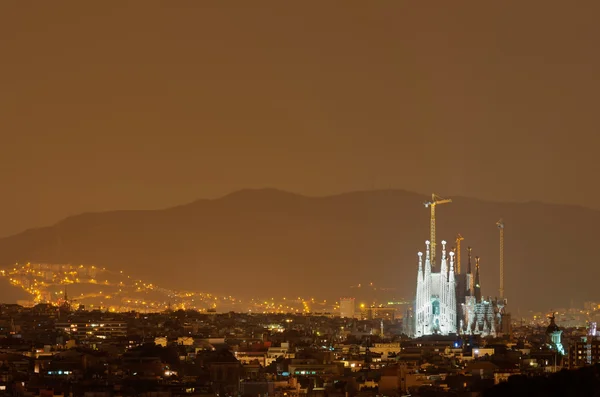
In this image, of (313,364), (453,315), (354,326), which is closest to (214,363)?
(313,364)

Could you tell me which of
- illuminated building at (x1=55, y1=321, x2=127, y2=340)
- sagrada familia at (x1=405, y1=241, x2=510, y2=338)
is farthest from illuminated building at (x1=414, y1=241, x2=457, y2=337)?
illuminated building at (x1=55, y1=321, x2=127, y2=340)

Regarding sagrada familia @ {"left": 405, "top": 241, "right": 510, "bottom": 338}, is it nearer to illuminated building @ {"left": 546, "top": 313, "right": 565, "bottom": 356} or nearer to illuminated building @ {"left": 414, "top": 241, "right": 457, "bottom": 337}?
illuminated building @ {"left": 414, "top": 241, "right": 457, "bottom": 337}

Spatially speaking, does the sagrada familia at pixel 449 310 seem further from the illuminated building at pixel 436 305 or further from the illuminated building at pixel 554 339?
the illuminated building at pixel 554 339

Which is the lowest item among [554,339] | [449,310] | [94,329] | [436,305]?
[554,339]

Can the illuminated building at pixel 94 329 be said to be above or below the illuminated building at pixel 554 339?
above

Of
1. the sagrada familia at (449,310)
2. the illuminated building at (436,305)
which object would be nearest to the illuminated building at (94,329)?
the illuminated building at (436,305)

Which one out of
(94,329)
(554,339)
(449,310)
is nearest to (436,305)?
(449,310)

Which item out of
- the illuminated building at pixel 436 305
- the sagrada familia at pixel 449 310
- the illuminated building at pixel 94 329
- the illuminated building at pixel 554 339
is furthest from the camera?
the illuminated building at pixel 436 305

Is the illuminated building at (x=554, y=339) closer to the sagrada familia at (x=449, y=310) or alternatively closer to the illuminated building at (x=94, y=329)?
the sagrada familia at (x=449, y=310)

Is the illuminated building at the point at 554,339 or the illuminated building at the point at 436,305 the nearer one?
the illuminated building at the point at 554,339

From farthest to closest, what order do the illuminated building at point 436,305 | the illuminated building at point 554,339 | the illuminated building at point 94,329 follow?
the illuminated building at point 436,305 < the illuminated building at point 94,329 < the illuminated building at point 554,339

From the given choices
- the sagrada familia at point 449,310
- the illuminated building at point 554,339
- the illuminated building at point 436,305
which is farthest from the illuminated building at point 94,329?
the illuminated building at point 554,339

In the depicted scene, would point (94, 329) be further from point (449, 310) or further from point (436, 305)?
point (449, 310)
